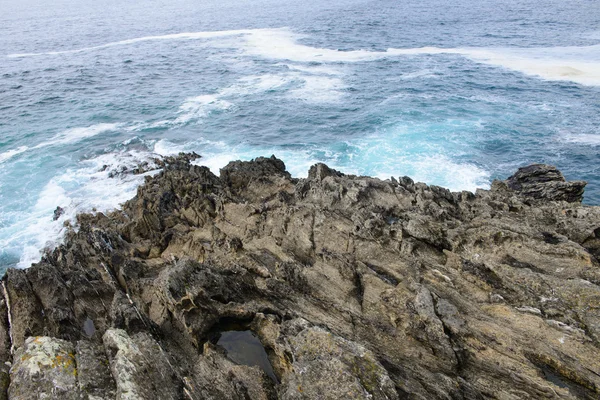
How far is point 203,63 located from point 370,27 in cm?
5858

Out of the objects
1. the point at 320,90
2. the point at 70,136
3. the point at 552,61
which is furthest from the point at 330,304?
the point at 552,61

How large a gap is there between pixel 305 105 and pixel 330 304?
48.6 meters

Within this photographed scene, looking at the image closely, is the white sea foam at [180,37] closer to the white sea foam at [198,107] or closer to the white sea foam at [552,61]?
the white sea foam at [198,107]

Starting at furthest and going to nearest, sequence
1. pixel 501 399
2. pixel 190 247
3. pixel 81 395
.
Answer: pixel 190 247 → pixel 501 399 → pixel 81 395

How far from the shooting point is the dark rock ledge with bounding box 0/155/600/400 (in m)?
10.6

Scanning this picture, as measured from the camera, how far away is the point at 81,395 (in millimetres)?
9430

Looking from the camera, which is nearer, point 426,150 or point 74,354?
point 74,354

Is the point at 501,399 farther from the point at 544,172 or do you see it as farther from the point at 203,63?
the point at 203,63

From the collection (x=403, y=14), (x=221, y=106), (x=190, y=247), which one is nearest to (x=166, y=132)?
(x=221, y=106)

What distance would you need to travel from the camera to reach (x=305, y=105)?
60.2m

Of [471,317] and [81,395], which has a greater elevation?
[81,395]

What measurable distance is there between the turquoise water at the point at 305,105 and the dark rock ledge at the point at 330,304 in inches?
601

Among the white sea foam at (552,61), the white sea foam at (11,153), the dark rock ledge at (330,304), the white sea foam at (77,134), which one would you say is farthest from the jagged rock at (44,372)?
the white sea foam at (552,61)

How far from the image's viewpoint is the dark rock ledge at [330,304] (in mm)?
10594
